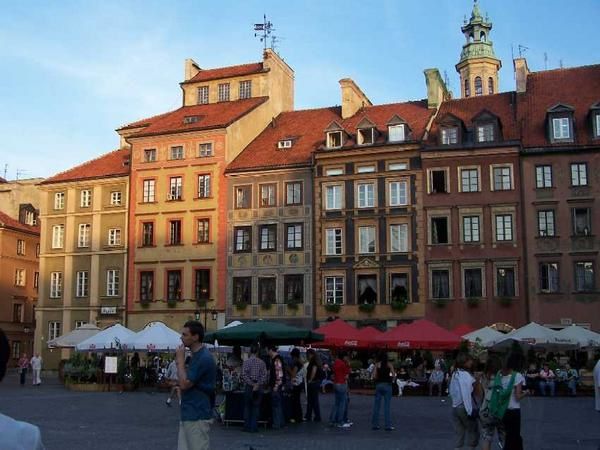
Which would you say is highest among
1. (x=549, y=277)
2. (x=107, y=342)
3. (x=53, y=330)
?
(x=549, y=277)

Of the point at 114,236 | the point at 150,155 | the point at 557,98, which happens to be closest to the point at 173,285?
the point at 114,236

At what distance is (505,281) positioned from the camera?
38.4 metres

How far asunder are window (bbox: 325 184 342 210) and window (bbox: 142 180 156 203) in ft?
34.7

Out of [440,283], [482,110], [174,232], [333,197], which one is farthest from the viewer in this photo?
[174,232]

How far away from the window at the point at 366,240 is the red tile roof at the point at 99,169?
14.9 meters

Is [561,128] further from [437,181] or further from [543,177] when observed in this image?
[437,181]

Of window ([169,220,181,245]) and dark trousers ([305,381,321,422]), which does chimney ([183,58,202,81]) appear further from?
dark trousers ([305,381,321,422])

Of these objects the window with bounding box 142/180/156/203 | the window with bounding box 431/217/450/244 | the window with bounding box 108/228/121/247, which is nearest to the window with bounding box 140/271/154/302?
the window with bounding box 108/228/121/247

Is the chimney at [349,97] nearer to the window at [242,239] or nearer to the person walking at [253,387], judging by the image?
the window at [242,239]

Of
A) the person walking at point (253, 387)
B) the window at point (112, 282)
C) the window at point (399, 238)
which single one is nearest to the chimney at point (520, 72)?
the window at point (399, 238)

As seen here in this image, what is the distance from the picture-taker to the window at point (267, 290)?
42531mm

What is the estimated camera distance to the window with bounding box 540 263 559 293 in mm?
37719

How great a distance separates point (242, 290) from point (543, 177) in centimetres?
1626

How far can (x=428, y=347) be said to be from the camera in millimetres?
26719
